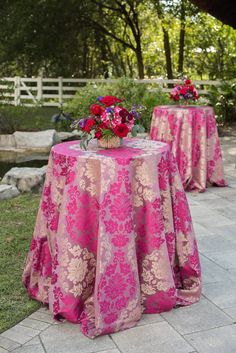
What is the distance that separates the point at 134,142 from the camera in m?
3.38

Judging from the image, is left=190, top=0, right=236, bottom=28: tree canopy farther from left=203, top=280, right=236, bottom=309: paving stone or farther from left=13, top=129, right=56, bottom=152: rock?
left=203, top=280, right=236, bottom=309: paving stone

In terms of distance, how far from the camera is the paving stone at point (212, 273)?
3.52 meters

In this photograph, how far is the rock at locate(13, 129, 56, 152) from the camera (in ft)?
33.1

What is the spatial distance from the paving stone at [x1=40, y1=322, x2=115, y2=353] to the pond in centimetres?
540

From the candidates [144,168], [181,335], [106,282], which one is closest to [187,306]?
[181,335]

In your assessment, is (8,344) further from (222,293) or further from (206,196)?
(206,196)

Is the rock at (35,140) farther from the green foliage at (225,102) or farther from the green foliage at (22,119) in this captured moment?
the green foliage at (225,102)

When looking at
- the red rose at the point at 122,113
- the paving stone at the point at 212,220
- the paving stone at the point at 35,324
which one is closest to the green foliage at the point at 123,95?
the paving stone at the point at 212,220

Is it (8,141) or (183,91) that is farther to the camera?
(8,141)

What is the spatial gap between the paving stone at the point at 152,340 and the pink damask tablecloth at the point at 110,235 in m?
0.08

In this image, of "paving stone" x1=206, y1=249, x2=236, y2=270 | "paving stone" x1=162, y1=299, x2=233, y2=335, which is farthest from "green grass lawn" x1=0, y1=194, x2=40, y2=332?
"paving stone" x1=206, y1=249, x2=236, y2=270

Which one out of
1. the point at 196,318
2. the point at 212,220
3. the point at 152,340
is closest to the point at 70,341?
the point at 152,340

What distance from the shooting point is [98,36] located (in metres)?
20.3

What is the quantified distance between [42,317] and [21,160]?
6.30 meters
